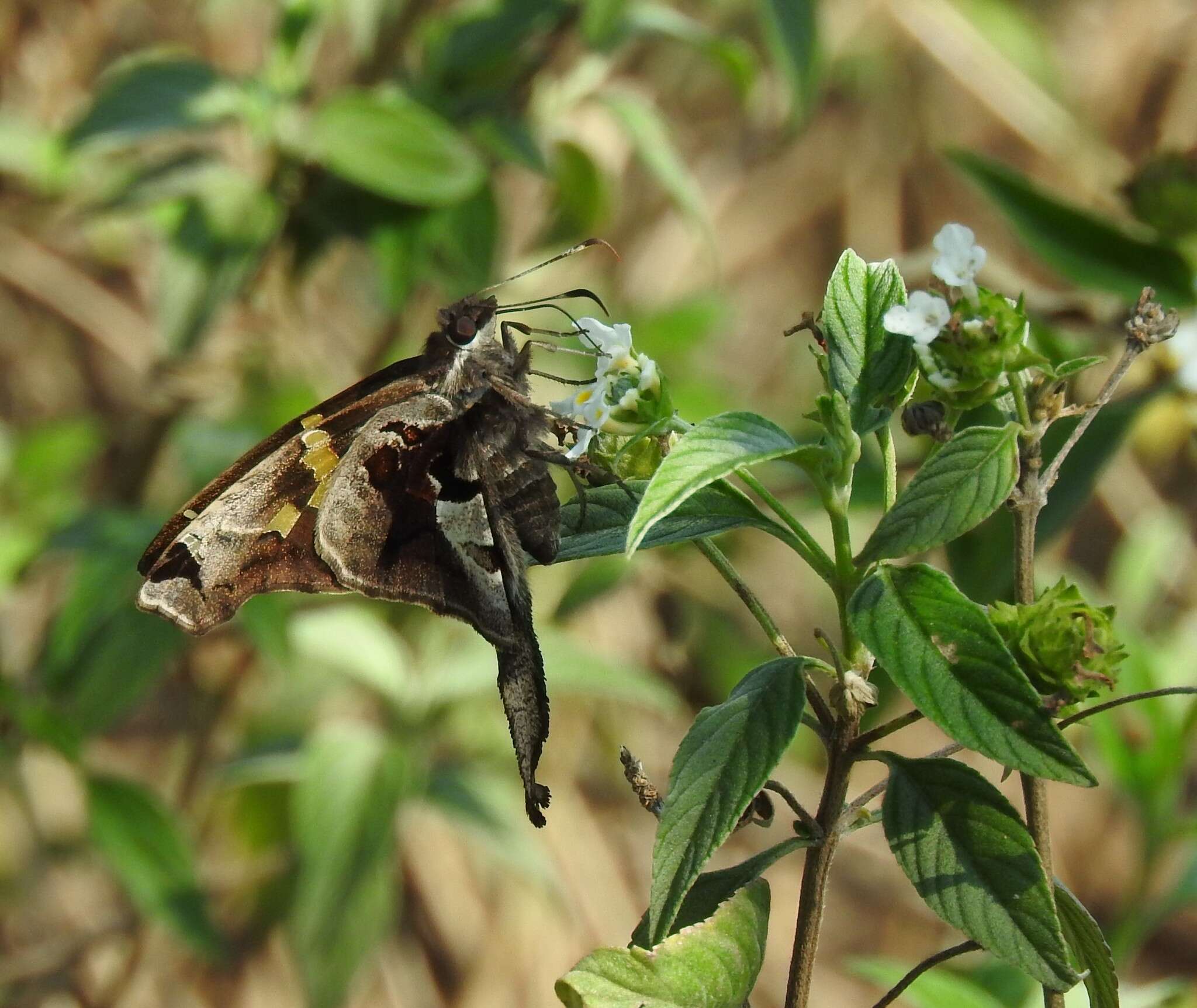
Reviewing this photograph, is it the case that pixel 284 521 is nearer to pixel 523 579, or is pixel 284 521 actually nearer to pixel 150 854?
pixel 523 579

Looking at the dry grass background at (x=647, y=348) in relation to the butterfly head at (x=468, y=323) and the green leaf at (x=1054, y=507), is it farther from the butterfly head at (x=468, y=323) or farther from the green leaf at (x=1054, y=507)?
the butterfly head at (x=468, y=323)

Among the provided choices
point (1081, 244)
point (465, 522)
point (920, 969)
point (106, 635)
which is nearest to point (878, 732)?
point (920, 969)

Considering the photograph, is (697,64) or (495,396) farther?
(697,64)

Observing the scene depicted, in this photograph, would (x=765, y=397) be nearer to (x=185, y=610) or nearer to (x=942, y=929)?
(x=942, y=929)

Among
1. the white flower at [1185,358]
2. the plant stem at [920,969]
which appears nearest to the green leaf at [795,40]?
the white flower at [1185,358]

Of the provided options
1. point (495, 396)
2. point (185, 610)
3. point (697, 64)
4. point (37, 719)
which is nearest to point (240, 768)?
point (37, 719)

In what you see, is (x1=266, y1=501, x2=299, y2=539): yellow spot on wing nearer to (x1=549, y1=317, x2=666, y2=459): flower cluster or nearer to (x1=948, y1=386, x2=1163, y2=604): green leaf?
(x1=549, y1=317, x2=666, y2=459): flower cluster
